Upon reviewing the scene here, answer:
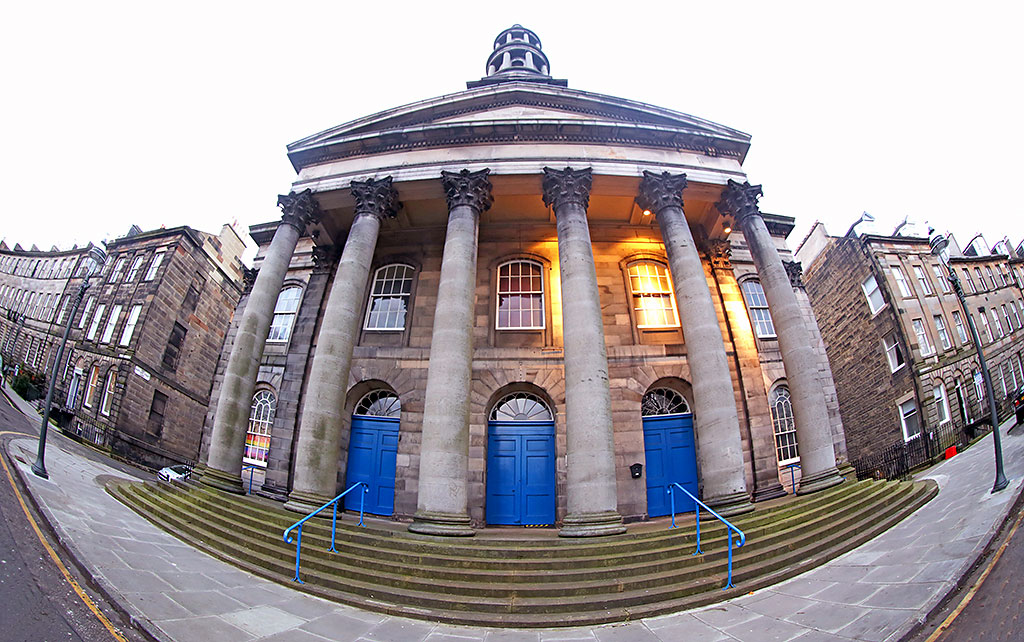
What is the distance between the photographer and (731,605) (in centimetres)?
552

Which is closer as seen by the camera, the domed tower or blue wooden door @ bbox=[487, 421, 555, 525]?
blue wooden door @ bbox=[487, 421, 555, 525]

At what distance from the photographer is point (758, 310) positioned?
14750 mm

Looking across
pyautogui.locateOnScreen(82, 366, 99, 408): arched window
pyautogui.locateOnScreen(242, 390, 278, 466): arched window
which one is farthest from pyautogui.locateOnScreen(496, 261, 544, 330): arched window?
pyautogui.locateOnScreen(82, 366, 99, 408): arched window

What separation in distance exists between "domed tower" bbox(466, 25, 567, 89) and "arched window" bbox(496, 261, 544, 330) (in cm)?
1291

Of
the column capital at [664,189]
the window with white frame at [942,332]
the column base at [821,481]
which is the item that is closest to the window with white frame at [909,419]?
the window with white frame at [942,332]

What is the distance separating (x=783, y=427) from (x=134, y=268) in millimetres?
34255

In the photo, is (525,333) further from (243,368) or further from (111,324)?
(111,324)

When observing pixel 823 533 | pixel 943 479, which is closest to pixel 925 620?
pixel 823 533

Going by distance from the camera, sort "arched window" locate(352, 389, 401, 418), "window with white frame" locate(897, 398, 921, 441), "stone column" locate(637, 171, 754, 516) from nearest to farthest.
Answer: "stone column" locate(637, 171, 754, 516) < "arched window" locate(352, 389, 401, 418) < "window with white frame" locate(897, 398, 921, 441)

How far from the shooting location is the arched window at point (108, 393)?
66.3 feet

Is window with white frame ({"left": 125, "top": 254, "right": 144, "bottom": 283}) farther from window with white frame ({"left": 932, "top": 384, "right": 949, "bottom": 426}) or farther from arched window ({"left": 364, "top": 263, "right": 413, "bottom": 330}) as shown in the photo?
window with white frame ({"left": 932, "top": 384, "right": 949, "bottom": 426})

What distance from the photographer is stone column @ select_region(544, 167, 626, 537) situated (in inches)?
309

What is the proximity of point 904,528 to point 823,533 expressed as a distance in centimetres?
153

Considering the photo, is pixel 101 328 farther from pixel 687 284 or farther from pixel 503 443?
pixel 687 284
